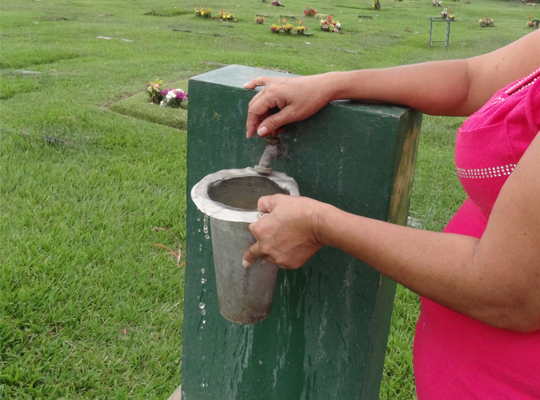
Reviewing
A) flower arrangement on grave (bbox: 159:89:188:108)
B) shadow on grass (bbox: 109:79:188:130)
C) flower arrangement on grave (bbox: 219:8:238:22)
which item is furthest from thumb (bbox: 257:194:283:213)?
flower arrangement on grave (bbox: 219:8:238:22)

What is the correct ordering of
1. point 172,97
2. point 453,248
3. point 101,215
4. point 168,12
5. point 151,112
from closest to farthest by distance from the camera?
point 453,248 < point 101,215 < point 151,112 < point 172,97 < point 168,12

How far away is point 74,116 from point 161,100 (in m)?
1.15

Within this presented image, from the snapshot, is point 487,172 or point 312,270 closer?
point 487,172

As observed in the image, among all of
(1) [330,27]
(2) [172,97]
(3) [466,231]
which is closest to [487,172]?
(3) [466,231]

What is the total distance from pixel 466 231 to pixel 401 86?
0.43 m

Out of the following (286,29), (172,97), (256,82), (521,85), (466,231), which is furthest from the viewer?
(286,29)

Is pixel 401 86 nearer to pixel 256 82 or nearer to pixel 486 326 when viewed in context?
pixel 256 82

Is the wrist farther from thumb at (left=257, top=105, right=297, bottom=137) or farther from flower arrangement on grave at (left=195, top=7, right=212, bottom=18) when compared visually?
flower arrangement on grave at (left=195, top=7, right=212, bottom=18)

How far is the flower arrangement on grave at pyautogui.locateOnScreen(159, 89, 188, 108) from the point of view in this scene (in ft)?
18.4

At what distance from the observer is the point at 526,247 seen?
840mm

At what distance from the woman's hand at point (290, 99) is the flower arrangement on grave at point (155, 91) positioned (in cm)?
Result: 455

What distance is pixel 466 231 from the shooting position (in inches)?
50.6

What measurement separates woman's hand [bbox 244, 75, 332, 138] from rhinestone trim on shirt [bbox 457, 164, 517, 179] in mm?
437

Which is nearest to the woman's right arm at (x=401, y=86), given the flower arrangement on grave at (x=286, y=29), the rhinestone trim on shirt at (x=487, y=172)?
the rhinestone trim on shirt at (x=487, y=172)
